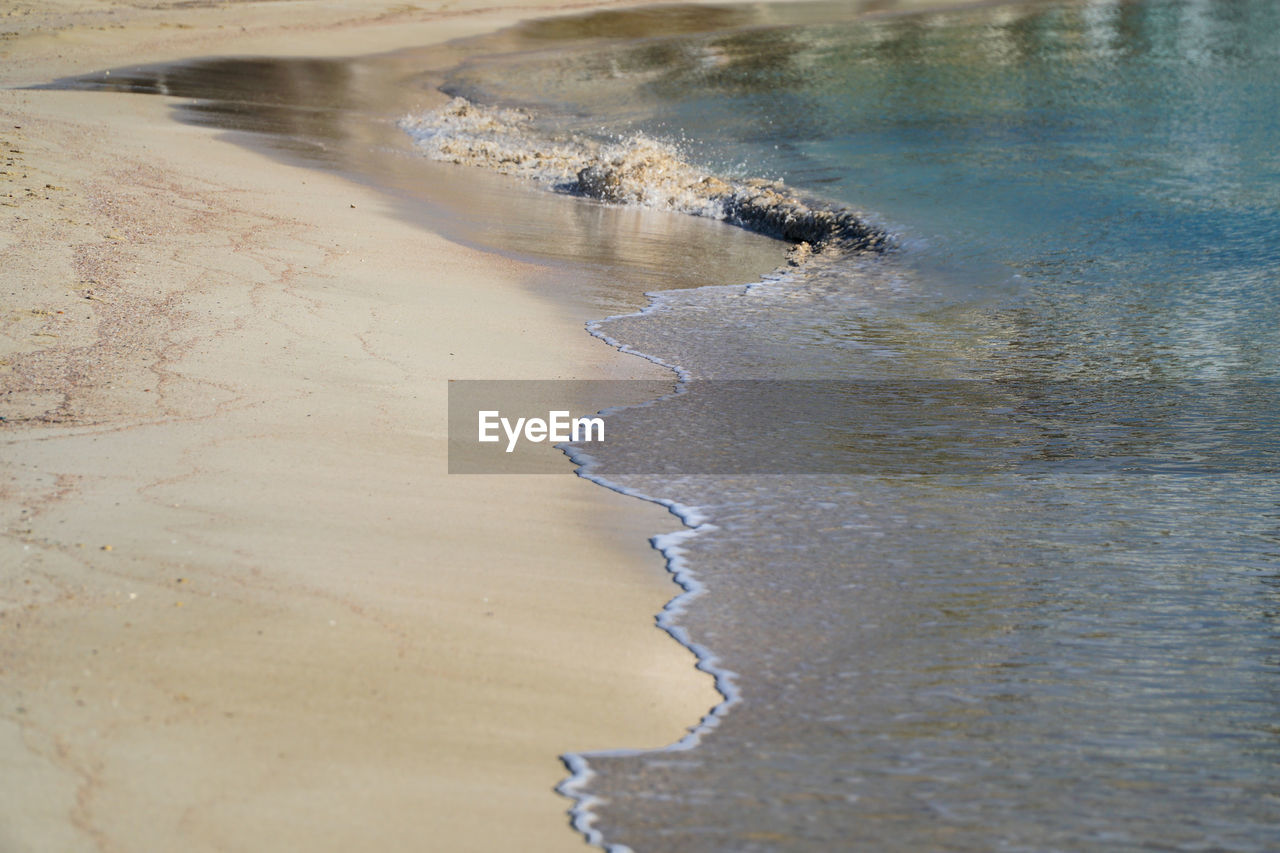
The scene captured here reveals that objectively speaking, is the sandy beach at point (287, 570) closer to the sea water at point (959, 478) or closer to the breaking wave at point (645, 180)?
the sea water at point (959, 478)

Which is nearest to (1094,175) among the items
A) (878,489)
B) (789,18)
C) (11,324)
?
(878,489)

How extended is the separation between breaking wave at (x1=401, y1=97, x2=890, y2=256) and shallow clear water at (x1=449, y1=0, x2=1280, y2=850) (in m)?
0.61

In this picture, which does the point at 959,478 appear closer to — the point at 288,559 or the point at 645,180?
the point at 288,559

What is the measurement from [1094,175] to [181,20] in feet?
71.1

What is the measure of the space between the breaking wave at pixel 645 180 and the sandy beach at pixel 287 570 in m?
4.08

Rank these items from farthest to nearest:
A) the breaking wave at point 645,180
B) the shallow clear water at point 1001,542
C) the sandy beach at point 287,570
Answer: the breaking wave at point 645,180, the shallow clear water at point 1001,542, the sandy beach at point 287,570

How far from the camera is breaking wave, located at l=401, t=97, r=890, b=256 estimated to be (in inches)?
422

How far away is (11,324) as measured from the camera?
18.0ft

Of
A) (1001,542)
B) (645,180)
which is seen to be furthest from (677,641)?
(645,180)

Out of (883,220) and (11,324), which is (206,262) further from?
(883,220)

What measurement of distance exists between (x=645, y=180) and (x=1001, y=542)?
8.89 metres

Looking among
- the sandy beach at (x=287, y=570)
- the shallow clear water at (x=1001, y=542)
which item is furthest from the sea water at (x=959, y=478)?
the sandy beach at (x=287, y=570)

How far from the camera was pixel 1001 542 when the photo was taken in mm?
4203

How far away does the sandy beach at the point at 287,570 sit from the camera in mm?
2695
